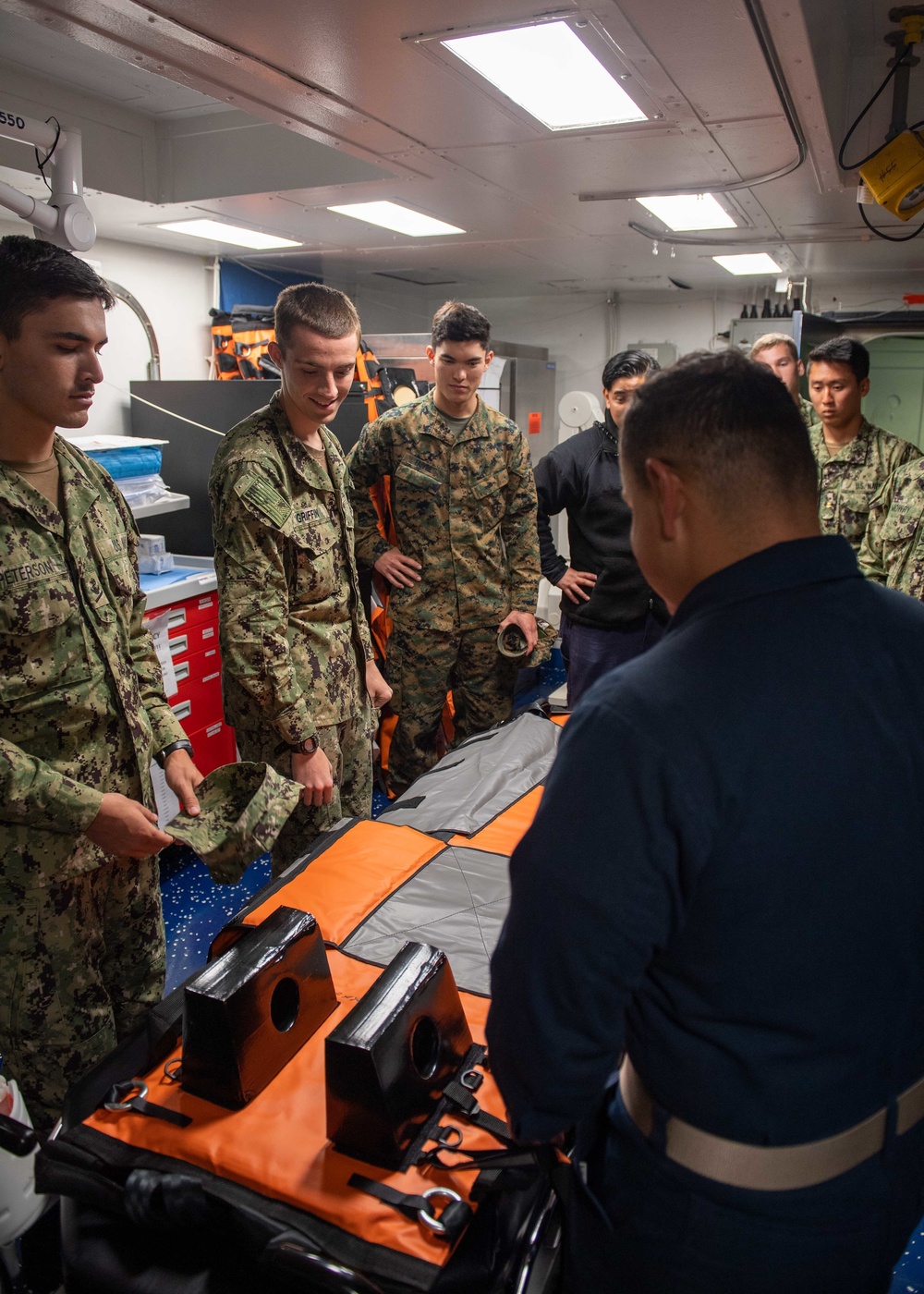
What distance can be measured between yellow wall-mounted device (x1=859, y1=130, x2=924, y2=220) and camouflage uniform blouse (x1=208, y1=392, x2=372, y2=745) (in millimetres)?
1921

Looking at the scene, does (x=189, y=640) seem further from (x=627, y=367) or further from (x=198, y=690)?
(x=627, y=367)

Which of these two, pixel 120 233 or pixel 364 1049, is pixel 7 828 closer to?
pixel 364 1049

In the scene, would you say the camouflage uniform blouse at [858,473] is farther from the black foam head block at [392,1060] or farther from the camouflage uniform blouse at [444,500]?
the black foam head block at [392,1060]

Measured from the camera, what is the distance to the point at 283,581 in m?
2.29

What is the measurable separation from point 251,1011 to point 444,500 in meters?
2.25

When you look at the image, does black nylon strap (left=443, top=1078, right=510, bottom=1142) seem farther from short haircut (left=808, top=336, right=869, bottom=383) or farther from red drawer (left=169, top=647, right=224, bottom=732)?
short haircut (left=808, top=336, right=869, bottom=383)

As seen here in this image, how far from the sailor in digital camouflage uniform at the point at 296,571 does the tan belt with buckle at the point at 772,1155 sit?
4.98 ft

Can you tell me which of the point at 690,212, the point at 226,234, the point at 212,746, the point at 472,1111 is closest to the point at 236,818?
the point at 472,1111

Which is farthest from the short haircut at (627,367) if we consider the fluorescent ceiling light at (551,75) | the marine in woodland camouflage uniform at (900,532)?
the marine in woodland camouflage uniform at (900,532)

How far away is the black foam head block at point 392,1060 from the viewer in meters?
1.30

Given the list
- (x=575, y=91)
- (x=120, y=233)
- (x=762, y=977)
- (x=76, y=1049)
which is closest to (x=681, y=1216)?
(x=762, y=977)

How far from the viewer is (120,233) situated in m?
4.72

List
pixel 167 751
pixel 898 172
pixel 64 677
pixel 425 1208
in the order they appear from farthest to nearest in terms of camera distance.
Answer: pixel 898 172 → pixel 167 751 → pixel 64 677 → pixel 425 1208

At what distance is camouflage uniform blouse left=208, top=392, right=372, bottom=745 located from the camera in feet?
7.30
